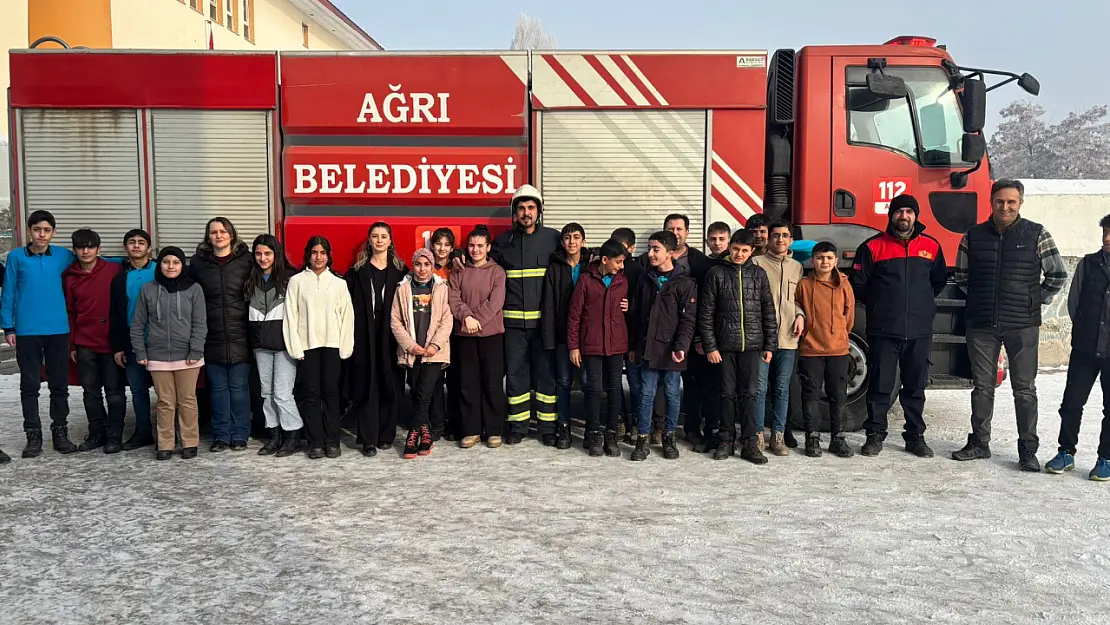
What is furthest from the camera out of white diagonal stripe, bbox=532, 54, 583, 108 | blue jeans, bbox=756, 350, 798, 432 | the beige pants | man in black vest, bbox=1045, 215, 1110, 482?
white diagonal stripe, bbox=532, 54, 583, 108

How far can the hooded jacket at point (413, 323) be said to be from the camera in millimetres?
5430

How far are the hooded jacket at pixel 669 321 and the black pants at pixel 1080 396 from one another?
239 cm

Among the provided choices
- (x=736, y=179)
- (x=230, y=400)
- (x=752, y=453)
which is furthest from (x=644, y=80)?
(x=230, y=400)

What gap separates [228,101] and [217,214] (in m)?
0.82

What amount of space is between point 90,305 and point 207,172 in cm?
123

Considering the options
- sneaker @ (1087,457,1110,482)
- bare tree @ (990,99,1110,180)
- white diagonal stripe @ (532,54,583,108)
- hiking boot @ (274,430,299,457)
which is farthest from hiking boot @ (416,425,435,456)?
bare tree @ (990,99,1110,180)

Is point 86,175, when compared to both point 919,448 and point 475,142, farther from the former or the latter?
point 919,448

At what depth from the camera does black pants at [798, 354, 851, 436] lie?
5527mm

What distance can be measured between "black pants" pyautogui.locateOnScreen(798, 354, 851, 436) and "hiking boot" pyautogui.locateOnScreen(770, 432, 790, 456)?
0.19m

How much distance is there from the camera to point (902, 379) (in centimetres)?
558

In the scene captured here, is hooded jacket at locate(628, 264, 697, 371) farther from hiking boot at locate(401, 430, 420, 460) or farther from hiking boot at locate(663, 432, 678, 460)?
hiking boot at locate(401, 430, 420, 460)

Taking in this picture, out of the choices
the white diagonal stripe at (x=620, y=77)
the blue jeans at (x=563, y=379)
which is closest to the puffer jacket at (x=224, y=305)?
the blue jeans at (x=563, y=379)

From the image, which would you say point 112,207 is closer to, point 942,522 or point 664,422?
point 664,422

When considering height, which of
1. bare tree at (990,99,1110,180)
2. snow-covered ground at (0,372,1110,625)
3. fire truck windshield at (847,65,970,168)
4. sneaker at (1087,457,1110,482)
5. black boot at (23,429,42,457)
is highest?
bare tree at (990,99,1110,180)
